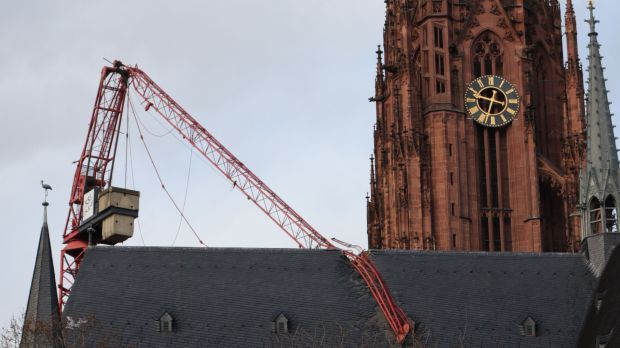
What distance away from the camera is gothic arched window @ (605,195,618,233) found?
95875mm

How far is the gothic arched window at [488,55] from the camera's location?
137 metres

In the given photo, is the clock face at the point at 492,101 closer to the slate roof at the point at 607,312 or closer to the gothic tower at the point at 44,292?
the slate roof at the point at 607,312

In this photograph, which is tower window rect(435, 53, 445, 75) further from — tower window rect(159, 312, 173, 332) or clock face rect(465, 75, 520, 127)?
tower window rect(159, 312, 173, 332)

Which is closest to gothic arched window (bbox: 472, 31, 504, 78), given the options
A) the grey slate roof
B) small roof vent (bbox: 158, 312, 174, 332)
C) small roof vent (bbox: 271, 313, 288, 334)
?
the grey slate roof

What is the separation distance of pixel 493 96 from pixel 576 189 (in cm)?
867

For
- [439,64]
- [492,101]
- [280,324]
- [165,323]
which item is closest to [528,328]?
[280,324]

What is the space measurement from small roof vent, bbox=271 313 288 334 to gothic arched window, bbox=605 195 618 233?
16.7 m

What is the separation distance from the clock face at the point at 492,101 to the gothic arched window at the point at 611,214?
38.0 metres

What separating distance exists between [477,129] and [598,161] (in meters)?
36.9

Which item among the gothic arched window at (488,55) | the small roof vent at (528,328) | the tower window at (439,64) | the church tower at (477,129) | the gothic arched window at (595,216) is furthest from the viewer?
the gothic arched window at (488,55)

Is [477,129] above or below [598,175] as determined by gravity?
above

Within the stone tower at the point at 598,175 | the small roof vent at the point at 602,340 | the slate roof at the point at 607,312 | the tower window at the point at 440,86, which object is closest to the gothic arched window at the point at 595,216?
the stone tower at the point at 598,175

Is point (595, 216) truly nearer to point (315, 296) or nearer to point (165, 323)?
point (315, 296)

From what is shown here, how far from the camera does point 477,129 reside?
442 ft
